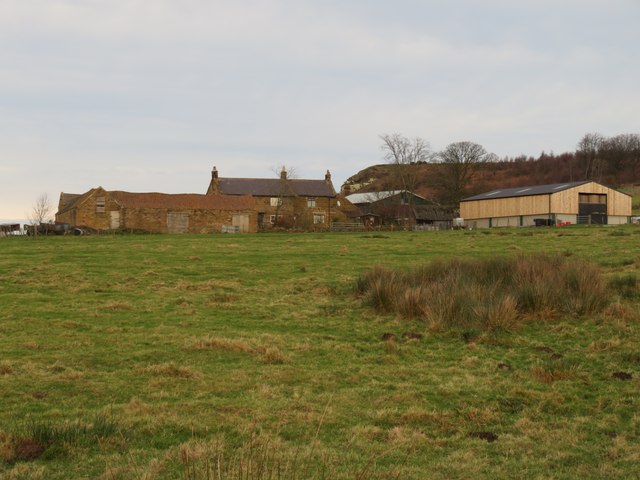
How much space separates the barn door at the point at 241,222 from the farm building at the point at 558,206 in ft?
103

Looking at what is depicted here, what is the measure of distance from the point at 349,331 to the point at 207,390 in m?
4.79

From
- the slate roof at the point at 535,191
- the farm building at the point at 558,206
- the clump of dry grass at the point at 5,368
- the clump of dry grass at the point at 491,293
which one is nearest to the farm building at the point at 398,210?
the slate roof at the point at 535,191

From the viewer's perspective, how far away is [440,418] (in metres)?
8.06

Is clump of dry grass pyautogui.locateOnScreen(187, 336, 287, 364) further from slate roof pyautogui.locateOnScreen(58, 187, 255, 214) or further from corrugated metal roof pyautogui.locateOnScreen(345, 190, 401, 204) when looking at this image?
corrugated metal roof pyautogui.locateOnScreen(345, 190, 401, 204)

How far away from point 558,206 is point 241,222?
118 ft

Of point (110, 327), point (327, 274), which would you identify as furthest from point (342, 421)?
point (327, 274)

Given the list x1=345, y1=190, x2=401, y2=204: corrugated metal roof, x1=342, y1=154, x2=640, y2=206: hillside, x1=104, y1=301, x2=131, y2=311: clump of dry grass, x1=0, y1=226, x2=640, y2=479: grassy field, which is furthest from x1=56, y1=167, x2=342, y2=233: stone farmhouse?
x1=342, y1=154, x2=640, y2=206: hillside

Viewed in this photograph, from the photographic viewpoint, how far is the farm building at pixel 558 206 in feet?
231

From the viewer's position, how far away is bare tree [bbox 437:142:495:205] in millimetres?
106812

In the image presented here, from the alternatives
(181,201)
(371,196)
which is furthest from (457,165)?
(181,201)

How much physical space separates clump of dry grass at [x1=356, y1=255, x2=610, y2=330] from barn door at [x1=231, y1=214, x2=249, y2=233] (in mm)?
50917

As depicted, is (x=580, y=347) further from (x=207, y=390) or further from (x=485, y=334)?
(x=207, y=390)

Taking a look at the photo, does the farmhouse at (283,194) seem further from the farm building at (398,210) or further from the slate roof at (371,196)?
the slate roof at (371,196)

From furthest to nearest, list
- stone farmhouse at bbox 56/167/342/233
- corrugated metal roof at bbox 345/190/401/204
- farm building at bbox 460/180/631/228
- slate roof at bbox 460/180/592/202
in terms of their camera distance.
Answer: corrugated metal roof at bbox 345/190/401/204 → slate roof at bbox 460/180/592/202 → farm building at bbox 460/180/631/228 → stone farmhouse at bbox 56/167/342/233
